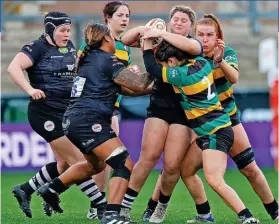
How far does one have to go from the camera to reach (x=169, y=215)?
33.6 ft

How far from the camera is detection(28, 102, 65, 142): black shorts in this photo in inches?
401

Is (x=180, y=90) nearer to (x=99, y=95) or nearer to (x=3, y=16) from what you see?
(x=99, y=95)

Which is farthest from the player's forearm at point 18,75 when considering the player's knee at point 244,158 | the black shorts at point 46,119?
the player's knee at point 244,158

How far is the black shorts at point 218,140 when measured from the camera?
8672 millimetres

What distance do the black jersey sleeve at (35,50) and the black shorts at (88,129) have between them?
1546 mm

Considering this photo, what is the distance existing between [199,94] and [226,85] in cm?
79

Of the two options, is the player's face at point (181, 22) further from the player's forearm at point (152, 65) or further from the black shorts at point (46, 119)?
the black shorts at point (46, 119)

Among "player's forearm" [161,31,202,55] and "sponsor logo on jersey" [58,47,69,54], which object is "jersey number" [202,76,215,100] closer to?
"player's forearm" [161,31,202,55]

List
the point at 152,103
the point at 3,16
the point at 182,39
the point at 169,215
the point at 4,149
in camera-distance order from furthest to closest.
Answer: the point at 3,16 < the point at 4,149 < the point at 169,215 < the point at 152,103 < the point at 182,39

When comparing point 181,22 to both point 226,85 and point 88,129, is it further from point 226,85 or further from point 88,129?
point 88,129

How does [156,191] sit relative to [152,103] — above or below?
below

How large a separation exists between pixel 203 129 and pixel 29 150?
850cm

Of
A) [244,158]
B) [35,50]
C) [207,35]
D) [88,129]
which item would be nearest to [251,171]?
[244,158]

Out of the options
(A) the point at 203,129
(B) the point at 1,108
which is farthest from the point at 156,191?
(B) the point at 1,108
